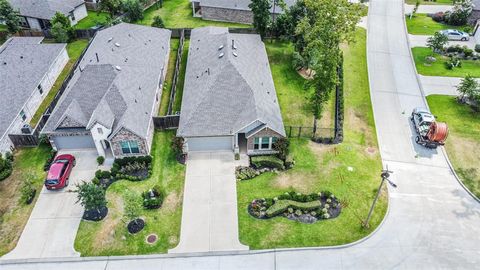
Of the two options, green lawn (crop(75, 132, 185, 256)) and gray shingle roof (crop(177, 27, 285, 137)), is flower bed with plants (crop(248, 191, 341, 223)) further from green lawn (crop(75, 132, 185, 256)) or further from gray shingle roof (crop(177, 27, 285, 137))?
gray shingle roof (crop(177, 27, 285, 137))

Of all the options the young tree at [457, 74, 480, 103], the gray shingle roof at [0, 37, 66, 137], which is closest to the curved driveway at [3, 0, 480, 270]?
the young tree at [457, 74, 480, 103]

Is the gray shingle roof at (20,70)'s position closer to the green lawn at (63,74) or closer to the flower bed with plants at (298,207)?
the green lawn at (63,74)

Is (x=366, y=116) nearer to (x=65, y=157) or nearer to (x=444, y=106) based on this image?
(x=444, y=106)

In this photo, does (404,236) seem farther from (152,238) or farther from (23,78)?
(23,78)

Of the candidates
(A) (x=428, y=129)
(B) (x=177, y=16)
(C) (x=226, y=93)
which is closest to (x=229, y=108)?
(C) (x=226, y=93)

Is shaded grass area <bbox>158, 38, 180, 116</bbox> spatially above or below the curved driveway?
above

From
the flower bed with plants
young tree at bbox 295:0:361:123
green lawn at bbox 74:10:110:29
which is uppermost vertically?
young tree at bbox 295:0:361:123
